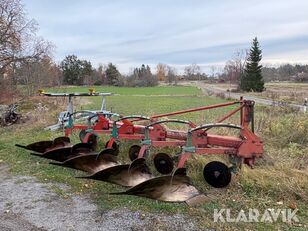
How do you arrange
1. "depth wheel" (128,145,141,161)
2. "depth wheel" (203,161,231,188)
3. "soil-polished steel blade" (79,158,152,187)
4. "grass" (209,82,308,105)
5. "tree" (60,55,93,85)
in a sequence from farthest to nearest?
"tree" (60,55,93,85), "grass" (209,82,308,105), "depth wheel" (128,145,141,161), "soil-polished steel blade" (79,158,152,187), "depth wheel" (203,161,231,188)

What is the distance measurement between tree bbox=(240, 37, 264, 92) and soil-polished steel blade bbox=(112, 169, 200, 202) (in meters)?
42.1

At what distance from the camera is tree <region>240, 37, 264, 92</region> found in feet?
147

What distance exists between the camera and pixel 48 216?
4.19 meters

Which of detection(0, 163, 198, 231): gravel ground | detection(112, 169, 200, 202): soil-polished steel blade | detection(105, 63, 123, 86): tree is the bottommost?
detection(0, 163, 198, 231): gravel ground

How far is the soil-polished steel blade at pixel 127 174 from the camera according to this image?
5207 mm

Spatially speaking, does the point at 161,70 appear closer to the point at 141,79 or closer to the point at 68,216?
the point at 141,79

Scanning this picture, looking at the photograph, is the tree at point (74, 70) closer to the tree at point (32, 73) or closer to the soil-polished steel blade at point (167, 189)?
the tree at point (32, 73)

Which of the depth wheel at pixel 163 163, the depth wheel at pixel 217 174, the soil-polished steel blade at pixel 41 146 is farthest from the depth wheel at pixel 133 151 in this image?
the soil-polished steel blade at pixel 41 146

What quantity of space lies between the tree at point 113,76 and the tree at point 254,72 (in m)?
39.2

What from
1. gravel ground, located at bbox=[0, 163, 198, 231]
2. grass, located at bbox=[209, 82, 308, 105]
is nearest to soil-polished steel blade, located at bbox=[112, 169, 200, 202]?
gravel ground, located at bbox=[0, 163, 198, 231]

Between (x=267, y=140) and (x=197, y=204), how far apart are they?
15.0ft

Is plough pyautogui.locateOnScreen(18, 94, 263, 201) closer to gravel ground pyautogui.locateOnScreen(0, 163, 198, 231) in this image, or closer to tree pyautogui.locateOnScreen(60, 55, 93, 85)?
gravel ground pyautogui.locateOnScreen(0, 163, 198, 231)

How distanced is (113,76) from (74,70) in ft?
38.4

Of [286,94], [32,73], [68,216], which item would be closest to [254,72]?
[286,94]
